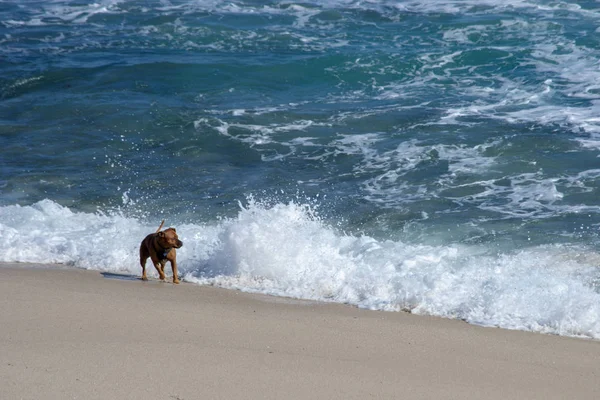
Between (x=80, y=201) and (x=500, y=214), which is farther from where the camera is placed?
(x=80, y=201)

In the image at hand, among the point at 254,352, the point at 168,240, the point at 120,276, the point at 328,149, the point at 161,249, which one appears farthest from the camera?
the point at 328,149

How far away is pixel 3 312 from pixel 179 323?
4.66ft

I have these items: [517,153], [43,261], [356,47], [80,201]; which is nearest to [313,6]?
[356,47]

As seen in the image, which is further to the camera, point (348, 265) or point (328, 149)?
point (328, 149)

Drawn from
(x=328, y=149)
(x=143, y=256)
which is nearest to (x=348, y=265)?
(x=143, y=256)

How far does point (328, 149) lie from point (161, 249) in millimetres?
5133

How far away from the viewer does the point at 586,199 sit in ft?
33.1

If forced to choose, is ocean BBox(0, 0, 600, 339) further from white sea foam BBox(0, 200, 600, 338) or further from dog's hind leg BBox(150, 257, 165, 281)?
dog's hind leg BBox(150, 257, 165, 281)

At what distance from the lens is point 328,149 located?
12172 mm

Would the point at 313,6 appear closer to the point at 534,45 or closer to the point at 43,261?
the point at 534,45

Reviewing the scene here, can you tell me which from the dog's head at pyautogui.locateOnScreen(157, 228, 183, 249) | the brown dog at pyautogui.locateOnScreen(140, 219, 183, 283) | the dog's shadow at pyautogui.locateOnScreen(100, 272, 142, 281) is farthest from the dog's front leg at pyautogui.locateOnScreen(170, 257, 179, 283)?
the dog's shadow at pyautogui.locateOnScreen(100, 272, 142, 281)

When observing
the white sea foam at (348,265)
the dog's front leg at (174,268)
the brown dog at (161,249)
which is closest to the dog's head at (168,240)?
the brown dog at (161,249)

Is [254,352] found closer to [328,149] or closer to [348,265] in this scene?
[348,265]

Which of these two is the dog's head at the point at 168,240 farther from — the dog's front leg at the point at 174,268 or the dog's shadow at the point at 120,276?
the dog's shadow at the point at 120,276
